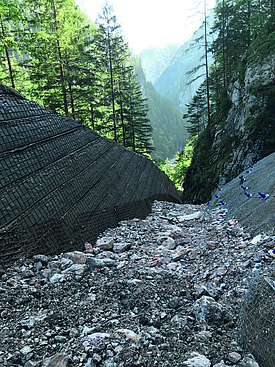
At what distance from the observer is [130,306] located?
2695mm

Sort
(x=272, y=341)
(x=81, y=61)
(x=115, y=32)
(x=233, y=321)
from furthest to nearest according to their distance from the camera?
(x=115, y=32) < (x=81, y=61) < (x=233, y=321) < (x=272, y=341)

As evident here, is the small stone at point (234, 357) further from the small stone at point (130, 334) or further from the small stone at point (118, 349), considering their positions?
the small stone at point (118, 349)

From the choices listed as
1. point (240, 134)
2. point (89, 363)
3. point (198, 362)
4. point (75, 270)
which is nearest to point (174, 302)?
point (198, 362)

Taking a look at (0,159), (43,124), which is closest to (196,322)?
(0,159)

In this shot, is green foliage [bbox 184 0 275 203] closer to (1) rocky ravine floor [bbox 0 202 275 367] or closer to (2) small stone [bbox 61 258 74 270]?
(1) rocky ravine floor [bbox 0 202 275 367]

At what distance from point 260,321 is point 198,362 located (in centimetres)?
71

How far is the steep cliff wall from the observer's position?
42.4ft

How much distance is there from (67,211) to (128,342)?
10.3 feet

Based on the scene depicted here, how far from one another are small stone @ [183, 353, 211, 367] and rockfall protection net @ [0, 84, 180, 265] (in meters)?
2.86

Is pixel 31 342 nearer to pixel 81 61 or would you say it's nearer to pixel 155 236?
pixel 155 236

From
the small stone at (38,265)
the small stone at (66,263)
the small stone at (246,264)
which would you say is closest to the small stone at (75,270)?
the small stone at (66,263)

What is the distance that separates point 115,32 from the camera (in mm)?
17547

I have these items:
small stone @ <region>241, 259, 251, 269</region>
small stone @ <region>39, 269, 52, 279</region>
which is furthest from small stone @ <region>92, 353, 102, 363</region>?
small stone @ <region>241, 259, 251, 269</region>

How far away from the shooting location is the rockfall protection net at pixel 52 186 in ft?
12.5
